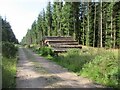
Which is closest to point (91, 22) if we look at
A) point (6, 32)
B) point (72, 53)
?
point (6, 32)

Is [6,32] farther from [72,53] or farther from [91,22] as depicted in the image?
[72,53]

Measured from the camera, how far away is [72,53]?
2862cm

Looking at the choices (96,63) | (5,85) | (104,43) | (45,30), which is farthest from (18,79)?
(45,30)

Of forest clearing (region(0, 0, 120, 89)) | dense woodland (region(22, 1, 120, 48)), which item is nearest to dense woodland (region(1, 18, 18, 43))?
forest clearing (region(0, 0, 120, 89))

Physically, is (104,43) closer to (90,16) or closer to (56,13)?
(90,16)

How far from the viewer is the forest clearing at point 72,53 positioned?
14.6m

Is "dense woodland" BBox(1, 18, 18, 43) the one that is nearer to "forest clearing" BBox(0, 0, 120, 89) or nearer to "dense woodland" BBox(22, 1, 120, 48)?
"forest clearing" BBox(0, 0, 120, 89)

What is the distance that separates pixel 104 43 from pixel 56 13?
2036 cm

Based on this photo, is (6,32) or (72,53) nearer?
(72,53)

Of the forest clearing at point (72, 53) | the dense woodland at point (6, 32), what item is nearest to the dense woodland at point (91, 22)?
the forest clearing at point (72, 53)

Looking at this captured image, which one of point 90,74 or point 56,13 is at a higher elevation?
point 56,13

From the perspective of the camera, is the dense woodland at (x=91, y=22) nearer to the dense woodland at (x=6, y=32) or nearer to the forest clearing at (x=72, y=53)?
the forest clearing at (x=72, y=53)

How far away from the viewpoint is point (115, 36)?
5944 cm

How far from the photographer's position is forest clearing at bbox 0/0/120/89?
14562mm
